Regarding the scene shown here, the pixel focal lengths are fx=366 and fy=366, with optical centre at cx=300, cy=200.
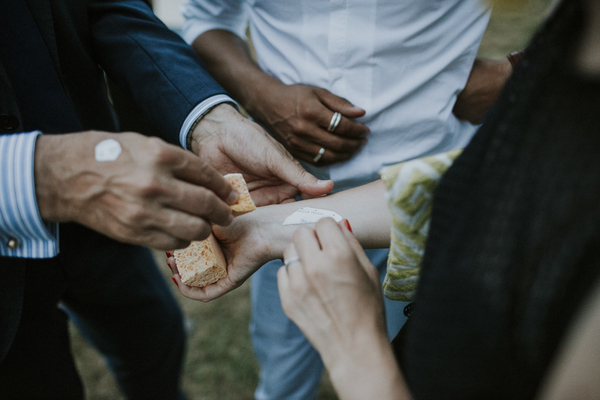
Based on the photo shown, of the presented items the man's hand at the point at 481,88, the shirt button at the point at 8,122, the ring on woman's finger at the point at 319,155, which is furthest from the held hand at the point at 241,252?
the man's hand at the point at 481,88

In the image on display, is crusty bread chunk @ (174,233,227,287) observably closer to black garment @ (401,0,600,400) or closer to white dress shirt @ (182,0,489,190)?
white dress shirt @ (182,0,489,190)

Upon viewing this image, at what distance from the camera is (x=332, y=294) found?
2.19 ft

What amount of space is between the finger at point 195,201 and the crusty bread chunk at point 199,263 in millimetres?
190

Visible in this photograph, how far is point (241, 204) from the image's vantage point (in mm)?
944

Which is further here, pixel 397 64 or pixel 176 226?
pixel 397 64

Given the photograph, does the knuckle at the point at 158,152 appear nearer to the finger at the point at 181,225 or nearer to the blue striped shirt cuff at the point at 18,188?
the finger at the point at 181,225

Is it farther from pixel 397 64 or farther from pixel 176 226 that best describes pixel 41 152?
pixel 397 64

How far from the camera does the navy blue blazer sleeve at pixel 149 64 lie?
116cm

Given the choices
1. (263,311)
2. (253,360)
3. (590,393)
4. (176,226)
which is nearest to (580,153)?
(590,393)

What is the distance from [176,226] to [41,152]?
0.33m

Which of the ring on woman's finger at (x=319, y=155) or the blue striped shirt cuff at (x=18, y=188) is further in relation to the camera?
the ring on woman's finger at (x=319, y=155)

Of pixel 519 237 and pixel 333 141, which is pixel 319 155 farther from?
pixel 519 237

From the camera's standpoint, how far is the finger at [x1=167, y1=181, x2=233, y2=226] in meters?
0.74

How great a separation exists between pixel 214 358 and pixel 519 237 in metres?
1.85
